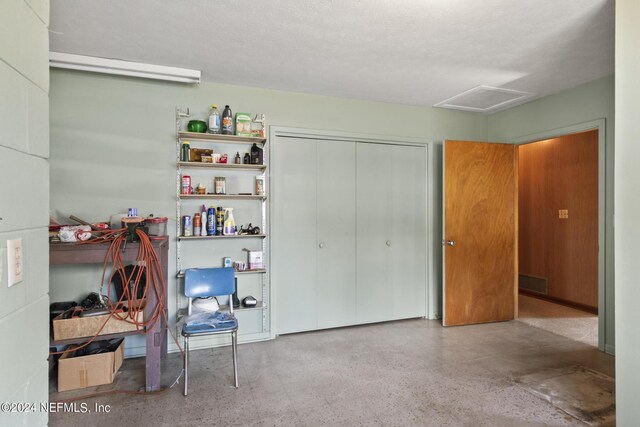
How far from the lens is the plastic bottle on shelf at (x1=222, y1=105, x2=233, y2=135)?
3.11 meters

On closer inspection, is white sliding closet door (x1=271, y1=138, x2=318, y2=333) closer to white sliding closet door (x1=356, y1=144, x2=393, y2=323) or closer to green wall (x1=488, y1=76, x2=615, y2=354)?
white sliding closet door (x1=356, y1=144, x2=393, y2=323)

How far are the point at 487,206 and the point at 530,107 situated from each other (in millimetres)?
1145

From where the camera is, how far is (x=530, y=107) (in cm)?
379

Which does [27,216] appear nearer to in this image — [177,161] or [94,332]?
[94,332]

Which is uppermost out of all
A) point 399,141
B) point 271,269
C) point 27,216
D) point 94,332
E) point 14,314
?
point 399,141

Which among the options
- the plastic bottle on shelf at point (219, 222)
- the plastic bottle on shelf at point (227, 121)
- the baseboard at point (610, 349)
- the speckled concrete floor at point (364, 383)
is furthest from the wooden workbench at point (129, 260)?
the baseboard at point (610, 349)

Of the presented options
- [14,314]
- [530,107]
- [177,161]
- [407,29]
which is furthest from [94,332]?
[530,107]

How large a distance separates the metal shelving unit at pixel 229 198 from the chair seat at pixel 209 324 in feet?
1.16

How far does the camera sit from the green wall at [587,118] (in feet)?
10.0

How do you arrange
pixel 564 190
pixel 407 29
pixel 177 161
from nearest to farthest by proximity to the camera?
pixel 407 29 → pixel 177 161 → pixel 564 190

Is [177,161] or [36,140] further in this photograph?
[177,161]

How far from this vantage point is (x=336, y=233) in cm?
370

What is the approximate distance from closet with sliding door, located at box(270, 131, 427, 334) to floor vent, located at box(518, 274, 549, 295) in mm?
2227

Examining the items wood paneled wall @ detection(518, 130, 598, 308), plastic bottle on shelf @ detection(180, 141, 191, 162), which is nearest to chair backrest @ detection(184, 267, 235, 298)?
plastic bottle on shelf @ detection(180, 141, 191, 162)
